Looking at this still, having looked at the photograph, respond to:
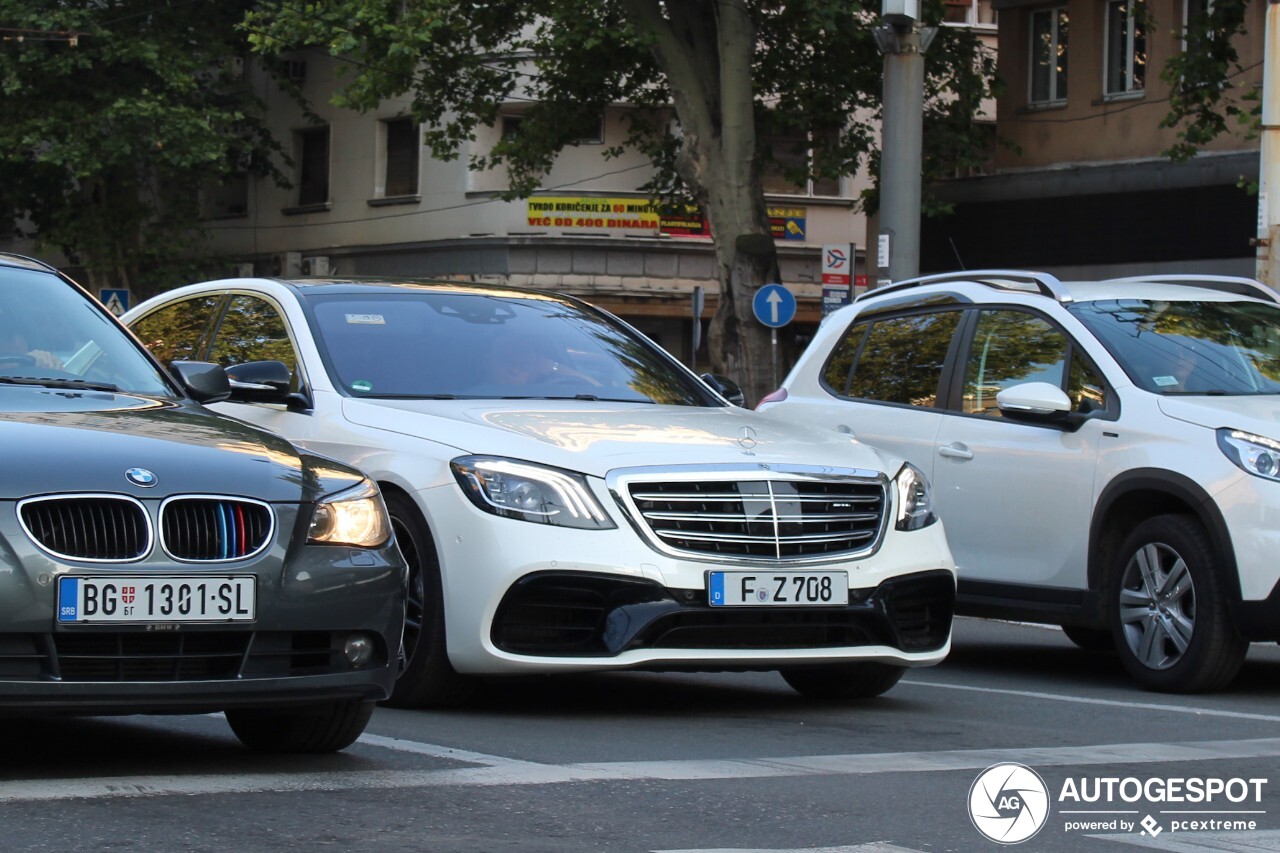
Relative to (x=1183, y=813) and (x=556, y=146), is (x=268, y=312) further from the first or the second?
(x=556, y=146)

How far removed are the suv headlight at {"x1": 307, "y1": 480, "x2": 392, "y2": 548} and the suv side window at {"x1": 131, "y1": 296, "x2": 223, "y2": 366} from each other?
11.6ft

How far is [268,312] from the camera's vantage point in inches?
358

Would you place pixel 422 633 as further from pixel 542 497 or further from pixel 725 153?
pixel 725 153

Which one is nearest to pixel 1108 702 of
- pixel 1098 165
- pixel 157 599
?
pixel 157 599

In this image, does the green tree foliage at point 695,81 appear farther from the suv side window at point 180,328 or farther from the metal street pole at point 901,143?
the suv side window at point 180,328

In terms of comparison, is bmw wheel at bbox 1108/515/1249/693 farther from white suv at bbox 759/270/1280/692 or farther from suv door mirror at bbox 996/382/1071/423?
suv door mirror at bbox 996/382/1071/423

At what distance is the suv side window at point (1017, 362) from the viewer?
384 inches

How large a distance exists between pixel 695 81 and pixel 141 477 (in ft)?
70.0

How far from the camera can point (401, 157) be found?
4322 cm

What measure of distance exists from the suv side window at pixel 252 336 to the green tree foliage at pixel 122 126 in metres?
30.2

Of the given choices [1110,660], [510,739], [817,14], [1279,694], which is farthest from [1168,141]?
[510,739]

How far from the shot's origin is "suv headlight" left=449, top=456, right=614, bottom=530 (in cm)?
736

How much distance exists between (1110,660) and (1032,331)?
80.2 inches

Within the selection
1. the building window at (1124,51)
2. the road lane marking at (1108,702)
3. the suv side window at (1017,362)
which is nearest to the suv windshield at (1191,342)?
the suv side window at (1017,362)
